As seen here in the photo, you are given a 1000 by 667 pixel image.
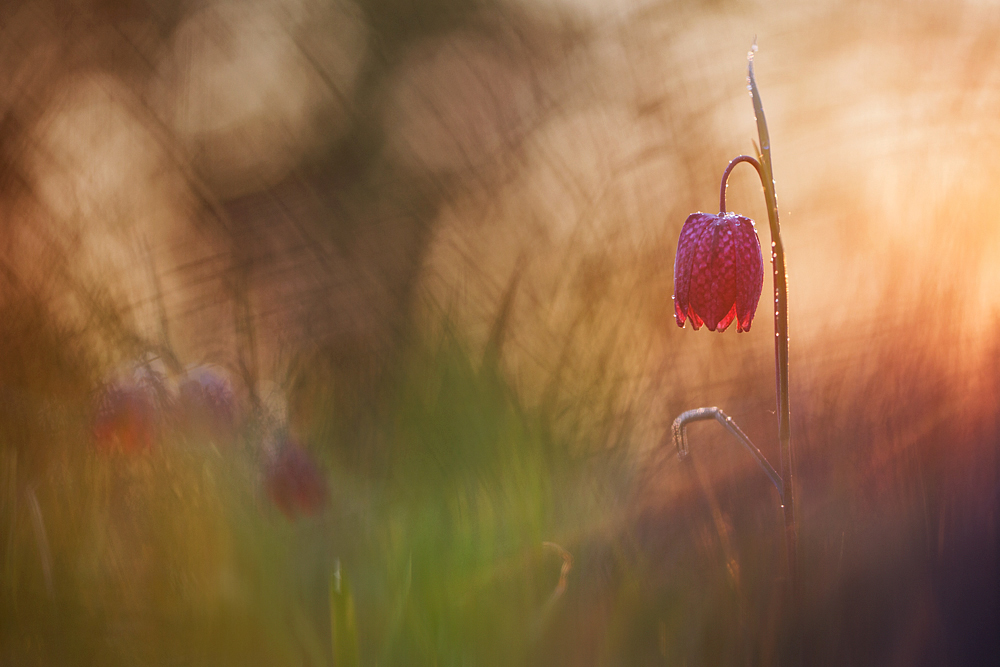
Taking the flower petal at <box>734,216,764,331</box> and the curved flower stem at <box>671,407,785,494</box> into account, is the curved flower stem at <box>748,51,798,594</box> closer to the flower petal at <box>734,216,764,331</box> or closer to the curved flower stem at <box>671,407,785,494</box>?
the curved flower stem at <box>671,407,785,494</box>

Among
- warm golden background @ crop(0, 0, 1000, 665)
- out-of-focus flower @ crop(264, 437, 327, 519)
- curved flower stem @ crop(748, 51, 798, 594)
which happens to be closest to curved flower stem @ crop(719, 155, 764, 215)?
curved flower stem @ crop(748, 51, 798, 594)

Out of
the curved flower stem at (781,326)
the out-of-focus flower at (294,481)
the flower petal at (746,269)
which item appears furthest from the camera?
the out-of-focus flower at (294,481)

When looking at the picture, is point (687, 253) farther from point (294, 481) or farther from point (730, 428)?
point (294, 481)

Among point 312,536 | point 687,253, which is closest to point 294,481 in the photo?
point 312,536

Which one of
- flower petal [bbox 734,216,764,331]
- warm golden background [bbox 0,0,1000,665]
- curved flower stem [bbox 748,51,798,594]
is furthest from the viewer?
flower petal [bbox 734,216,764,331]

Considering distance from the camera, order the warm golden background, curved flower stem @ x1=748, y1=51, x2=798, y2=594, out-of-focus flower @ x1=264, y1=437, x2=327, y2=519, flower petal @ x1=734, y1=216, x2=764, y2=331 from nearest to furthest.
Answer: curved flower stem @ x1=748, y1=51, x2=798, y2=594
the warm golden background
flower petal @ x1=734, y1=216, x2=764, y2=331
out-of-focus flower @ x1=264, y1=437, x2=327, y2=519

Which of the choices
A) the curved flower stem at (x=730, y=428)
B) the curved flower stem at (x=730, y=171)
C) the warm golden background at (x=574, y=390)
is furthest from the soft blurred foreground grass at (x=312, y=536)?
the curved flower stem at (x=730, y=171)

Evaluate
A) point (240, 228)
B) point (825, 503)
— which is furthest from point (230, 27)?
point (825, 503)

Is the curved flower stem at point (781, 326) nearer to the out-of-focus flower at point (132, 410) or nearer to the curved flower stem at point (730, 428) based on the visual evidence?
the curved flower stem at point (730, 428)
